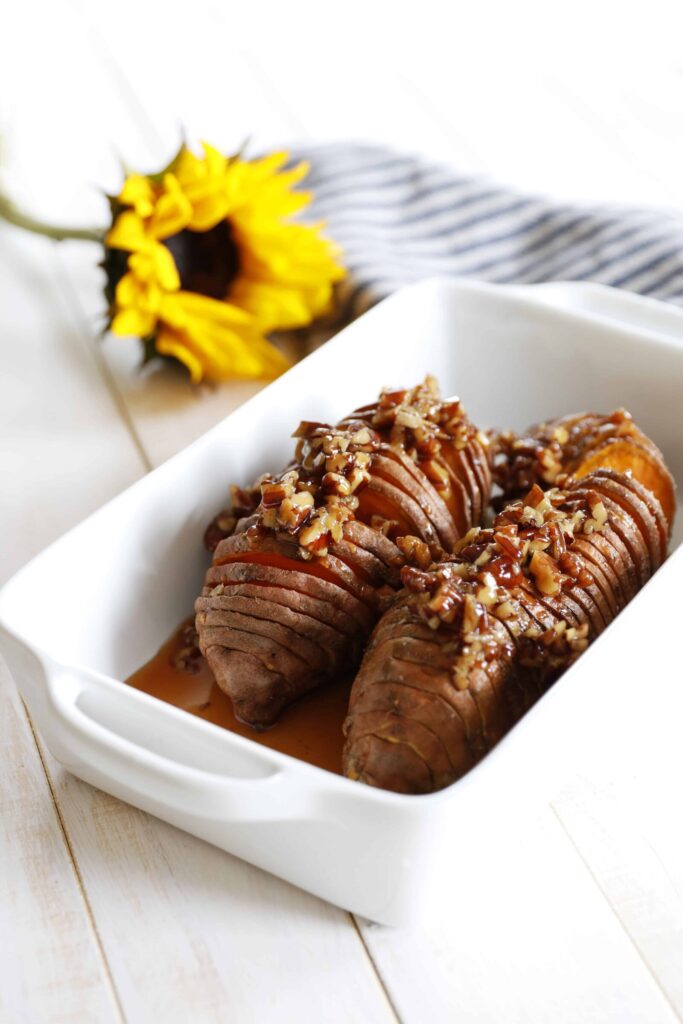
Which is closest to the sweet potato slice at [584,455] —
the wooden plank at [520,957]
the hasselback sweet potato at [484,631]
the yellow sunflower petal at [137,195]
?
the hasselback sweet potato at [484,631]

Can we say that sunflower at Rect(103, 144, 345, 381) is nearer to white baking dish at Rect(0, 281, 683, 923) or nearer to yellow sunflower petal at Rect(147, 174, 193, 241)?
yellow sunflower petal at Rect(147, 174, 193, 241)

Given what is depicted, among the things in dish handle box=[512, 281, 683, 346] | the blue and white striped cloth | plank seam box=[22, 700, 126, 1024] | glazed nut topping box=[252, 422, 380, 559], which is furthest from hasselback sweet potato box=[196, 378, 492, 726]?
the blue and white striped cloth

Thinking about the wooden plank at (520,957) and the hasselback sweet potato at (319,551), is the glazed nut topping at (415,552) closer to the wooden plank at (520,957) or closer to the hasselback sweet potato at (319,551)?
the hasselback sweet potato at (319,551)

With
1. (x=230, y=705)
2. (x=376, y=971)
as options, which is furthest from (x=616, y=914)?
(x=230, y=705)

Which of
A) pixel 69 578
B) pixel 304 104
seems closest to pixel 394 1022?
pixel 69 578

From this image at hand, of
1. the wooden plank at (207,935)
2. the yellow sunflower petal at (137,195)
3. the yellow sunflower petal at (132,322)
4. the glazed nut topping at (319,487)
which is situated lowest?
the wooden plank at (207,935)

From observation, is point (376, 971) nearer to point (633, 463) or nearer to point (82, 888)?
point (82, 888)
